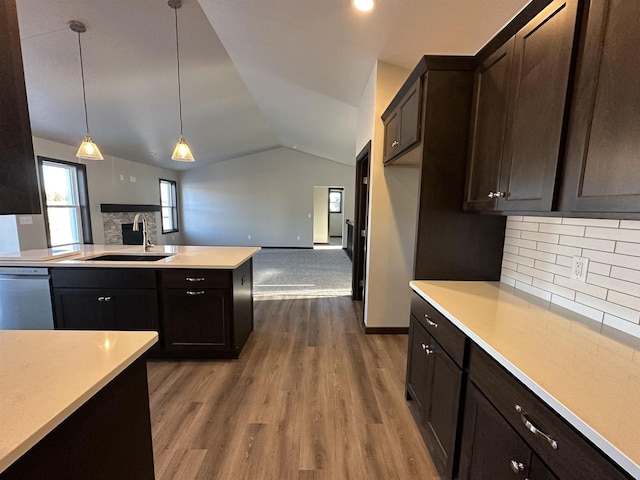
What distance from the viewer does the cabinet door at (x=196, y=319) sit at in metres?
2.42

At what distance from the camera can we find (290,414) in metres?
1.91

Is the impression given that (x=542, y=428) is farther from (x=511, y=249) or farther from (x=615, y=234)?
(x=511, y=249)

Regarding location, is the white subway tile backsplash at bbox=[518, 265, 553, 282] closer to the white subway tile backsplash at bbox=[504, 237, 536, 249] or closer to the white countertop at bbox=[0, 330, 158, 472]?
the white subway tile backsplash at bbox=[504, 237, 536, 249]

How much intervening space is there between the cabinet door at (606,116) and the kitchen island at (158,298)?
2180mm

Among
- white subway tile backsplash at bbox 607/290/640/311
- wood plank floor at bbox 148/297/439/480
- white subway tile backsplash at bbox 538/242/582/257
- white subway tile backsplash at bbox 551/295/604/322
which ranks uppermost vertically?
white subway tile backsplash at bbox 538/242/582/257

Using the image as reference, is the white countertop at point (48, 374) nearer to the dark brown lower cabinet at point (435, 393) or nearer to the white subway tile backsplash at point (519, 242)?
the dark brown lower cabinet at point (435, 393)

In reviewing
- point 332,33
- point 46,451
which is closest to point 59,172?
point 332,33

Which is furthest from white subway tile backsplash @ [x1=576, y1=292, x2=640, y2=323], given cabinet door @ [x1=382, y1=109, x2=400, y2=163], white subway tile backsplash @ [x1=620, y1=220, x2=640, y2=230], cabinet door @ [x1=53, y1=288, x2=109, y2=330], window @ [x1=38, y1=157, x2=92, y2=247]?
window @ [x1=38, y1=157, x2=92, y2=247]

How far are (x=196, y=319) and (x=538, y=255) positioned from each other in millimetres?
2516

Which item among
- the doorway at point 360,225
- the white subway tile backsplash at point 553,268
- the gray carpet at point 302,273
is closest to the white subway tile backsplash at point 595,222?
the white subway tile backsplash at point 553,268

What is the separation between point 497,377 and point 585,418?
345mm

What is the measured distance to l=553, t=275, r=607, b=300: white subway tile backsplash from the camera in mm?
1239

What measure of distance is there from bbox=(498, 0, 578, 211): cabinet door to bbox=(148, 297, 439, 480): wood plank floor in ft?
4.93

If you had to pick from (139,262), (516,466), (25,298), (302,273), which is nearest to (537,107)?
(516,466)
